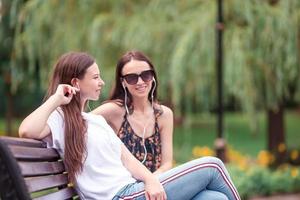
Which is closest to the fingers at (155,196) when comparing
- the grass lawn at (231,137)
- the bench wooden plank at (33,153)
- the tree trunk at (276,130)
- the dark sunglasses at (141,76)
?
the bench wooden plank at (33,153)

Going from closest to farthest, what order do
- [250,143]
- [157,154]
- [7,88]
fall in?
[157,154] → [7,88] → [250,143]

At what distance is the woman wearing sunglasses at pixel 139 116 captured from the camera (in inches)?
148

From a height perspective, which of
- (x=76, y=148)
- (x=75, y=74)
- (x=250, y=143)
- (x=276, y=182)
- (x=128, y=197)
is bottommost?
(x=250, y=143)

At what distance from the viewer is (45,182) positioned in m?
2.95

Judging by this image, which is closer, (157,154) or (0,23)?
(157,154)

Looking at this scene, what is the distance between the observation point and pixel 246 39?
7871 millimetres

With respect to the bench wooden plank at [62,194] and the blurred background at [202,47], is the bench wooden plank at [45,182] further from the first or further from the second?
the blurred background at [202,47]

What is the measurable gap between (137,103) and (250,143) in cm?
1271

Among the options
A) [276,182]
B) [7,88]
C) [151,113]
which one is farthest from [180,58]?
[7,88]

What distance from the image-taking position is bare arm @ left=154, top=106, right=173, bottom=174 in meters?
3.81

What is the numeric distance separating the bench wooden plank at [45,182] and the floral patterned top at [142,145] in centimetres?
67

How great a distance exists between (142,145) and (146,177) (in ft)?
2.09

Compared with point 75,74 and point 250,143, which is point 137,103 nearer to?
point 75,74

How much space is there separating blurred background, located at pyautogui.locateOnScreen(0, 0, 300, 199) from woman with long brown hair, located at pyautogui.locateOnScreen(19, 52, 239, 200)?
376 centimetres
